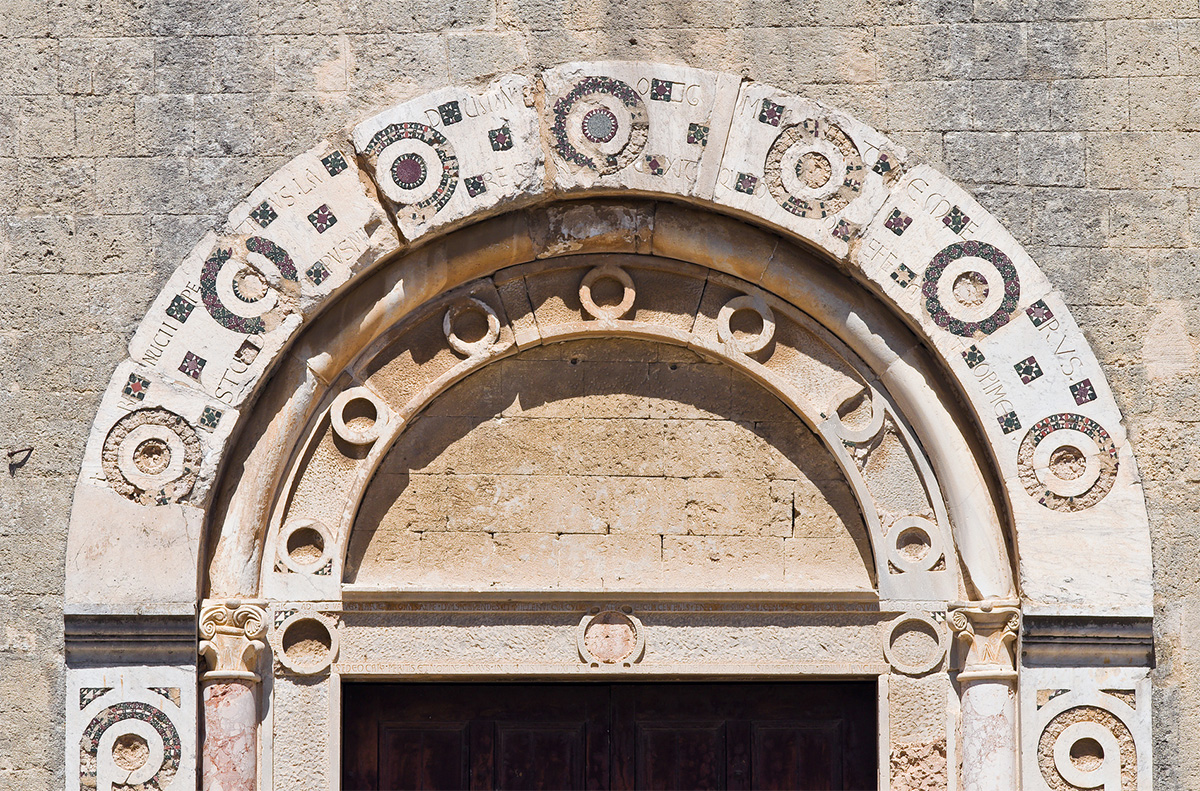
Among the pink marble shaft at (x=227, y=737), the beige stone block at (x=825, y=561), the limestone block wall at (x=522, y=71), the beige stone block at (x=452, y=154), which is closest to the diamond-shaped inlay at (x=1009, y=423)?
the limestone block wall at (x=522, y=71)

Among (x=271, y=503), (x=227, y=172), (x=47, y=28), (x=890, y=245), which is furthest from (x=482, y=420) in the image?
(x=47, y=28)

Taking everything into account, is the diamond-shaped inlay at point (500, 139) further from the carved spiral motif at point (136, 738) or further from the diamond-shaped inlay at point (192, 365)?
the carved spiral motif at point (136, 738)

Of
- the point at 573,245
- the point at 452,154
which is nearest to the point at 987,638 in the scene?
the point at 573,245

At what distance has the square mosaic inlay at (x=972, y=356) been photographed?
5094 mm

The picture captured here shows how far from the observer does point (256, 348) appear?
5105 mm

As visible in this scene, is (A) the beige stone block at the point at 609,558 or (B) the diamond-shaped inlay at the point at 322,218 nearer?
(B) the diamond-shaped inlay at the point at 322,218

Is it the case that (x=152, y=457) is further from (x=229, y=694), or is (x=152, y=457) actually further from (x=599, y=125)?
(x=599, y=125)

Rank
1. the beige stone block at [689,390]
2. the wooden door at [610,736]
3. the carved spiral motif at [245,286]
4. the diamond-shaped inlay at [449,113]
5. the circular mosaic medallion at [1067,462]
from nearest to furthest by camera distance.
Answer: the circular mosaic medallion at [1067,462], the carved spiral motif at [245,286], the diamond-shaped inlay at [449,113], the wooden door at [610,736], the beige stone block at [689,390]

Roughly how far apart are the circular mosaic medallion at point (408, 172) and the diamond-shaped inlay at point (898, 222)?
165cm

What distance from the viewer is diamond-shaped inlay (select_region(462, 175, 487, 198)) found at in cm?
518

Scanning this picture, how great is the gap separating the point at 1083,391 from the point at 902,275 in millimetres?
740

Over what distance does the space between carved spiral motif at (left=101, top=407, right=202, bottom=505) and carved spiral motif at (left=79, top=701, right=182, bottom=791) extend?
708 millimetres

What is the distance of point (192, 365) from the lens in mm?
5082

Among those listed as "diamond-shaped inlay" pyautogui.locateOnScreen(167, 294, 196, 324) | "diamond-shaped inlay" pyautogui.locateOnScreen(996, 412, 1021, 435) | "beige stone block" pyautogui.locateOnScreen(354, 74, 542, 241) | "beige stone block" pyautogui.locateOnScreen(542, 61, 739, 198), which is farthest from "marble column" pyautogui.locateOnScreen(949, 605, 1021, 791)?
"diamond-shaped inlay" pyautogui.locateOnScreen(167, 294, 196, 324)
